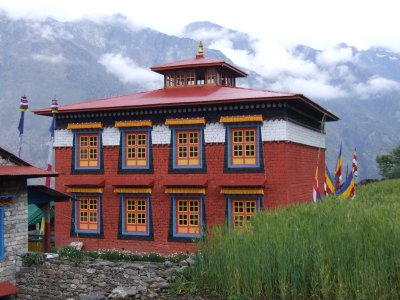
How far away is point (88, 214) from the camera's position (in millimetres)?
21094

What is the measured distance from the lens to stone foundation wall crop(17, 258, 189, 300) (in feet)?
35.4

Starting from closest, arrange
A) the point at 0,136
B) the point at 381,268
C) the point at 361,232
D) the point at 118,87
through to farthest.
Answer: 1. the point at 381,268
2. the point at 361,232
3. the point at 0,136
4. the point at 118,87

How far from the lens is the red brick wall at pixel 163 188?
60.4 ft

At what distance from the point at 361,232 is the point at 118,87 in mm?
164504

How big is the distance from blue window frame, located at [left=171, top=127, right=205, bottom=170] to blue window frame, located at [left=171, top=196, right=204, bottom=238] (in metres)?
1.31

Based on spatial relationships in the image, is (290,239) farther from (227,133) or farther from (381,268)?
(227,133)

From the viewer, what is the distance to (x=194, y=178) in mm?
19359

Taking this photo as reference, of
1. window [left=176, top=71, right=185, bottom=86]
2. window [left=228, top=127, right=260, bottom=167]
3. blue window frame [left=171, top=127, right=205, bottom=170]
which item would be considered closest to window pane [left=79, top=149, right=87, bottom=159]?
blue window frame [left=171, top=127, right=205, bottom=170]

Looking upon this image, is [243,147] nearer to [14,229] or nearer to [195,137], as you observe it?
[195,137]

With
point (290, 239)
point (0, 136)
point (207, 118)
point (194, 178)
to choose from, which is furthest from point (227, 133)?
point (0, 136)

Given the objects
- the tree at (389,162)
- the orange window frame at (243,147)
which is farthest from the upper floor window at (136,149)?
the tree at (389,162)

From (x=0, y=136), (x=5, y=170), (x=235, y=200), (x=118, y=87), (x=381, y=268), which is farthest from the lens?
(x=118, y=87)

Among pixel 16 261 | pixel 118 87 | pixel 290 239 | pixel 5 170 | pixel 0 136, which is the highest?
pixel 118 87

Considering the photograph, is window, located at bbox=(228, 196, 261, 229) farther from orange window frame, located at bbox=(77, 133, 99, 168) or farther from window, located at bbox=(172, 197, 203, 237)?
orange window frame, located at bbox=(77, 133, 99, 168)
